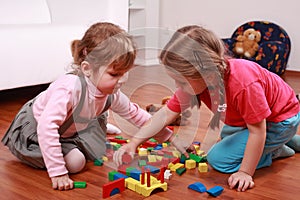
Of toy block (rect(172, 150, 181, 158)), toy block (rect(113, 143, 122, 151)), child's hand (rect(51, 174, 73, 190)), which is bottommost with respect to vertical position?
toy block (rect(113, 143, 122, 151))

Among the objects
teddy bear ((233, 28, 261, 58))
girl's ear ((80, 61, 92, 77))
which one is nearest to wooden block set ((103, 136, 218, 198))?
girl's ear ((80, 61, 92, 77))

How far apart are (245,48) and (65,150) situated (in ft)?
6.82

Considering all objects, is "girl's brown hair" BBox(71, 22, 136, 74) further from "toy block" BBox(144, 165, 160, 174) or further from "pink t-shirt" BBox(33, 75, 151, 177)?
"toy block" BBox(144, 165, 160, 174)

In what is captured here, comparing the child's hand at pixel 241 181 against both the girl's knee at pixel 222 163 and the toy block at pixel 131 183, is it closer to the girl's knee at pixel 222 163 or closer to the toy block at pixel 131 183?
the girl's knee at pixel 222 163

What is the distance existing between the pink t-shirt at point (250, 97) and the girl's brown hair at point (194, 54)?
0.14 ft

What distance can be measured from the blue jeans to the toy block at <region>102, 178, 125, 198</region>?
0.28 metres

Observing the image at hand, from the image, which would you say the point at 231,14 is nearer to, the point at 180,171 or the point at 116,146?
the point at 116,146

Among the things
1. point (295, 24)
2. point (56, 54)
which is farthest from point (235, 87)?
point (295, 24)

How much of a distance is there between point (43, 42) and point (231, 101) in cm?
104

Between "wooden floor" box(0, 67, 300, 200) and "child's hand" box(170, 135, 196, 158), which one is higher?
"wooden floor" box(0, 67, 300, 200)

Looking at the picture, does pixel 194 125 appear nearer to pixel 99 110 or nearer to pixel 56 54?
pixel 99 110

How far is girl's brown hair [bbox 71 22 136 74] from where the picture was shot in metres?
1.01

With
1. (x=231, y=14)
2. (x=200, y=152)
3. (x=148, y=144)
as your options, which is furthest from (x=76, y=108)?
(x=231, y=14)

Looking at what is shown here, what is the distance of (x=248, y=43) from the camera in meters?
2.90
